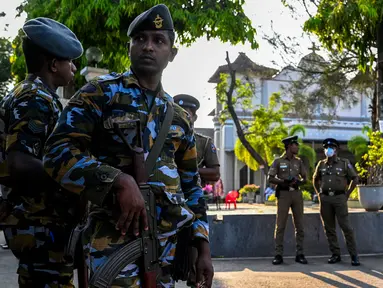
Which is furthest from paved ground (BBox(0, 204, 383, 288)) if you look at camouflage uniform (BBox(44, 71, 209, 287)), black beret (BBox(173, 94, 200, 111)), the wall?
camouflage uniform (BBox(44, 71, 209, 287))

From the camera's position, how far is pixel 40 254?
2287mm

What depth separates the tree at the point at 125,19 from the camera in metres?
9.59

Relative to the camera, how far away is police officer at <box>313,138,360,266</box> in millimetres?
7312

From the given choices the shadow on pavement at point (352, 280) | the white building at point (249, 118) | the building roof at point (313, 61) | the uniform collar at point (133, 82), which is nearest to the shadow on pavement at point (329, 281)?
the shadow on pavement at point (352, 280)

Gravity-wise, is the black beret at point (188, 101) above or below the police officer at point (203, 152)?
above

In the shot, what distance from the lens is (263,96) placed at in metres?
42.9

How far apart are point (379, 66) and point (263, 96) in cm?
3257

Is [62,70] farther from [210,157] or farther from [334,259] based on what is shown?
[334,259]

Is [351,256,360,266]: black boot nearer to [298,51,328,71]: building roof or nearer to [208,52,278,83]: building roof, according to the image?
[298,51,328,71]: building roof

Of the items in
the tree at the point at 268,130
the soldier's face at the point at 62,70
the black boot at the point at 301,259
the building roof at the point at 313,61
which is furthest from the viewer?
the tree at the point at 268,130

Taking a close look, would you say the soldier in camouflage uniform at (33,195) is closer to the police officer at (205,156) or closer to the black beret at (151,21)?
the black beret at (151,21)

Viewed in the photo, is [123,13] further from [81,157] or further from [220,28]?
[81,157]

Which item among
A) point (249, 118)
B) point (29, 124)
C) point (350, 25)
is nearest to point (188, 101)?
point (29, 124)

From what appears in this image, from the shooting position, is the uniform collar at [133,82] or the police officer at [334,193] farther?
the police officer at [334,193]
